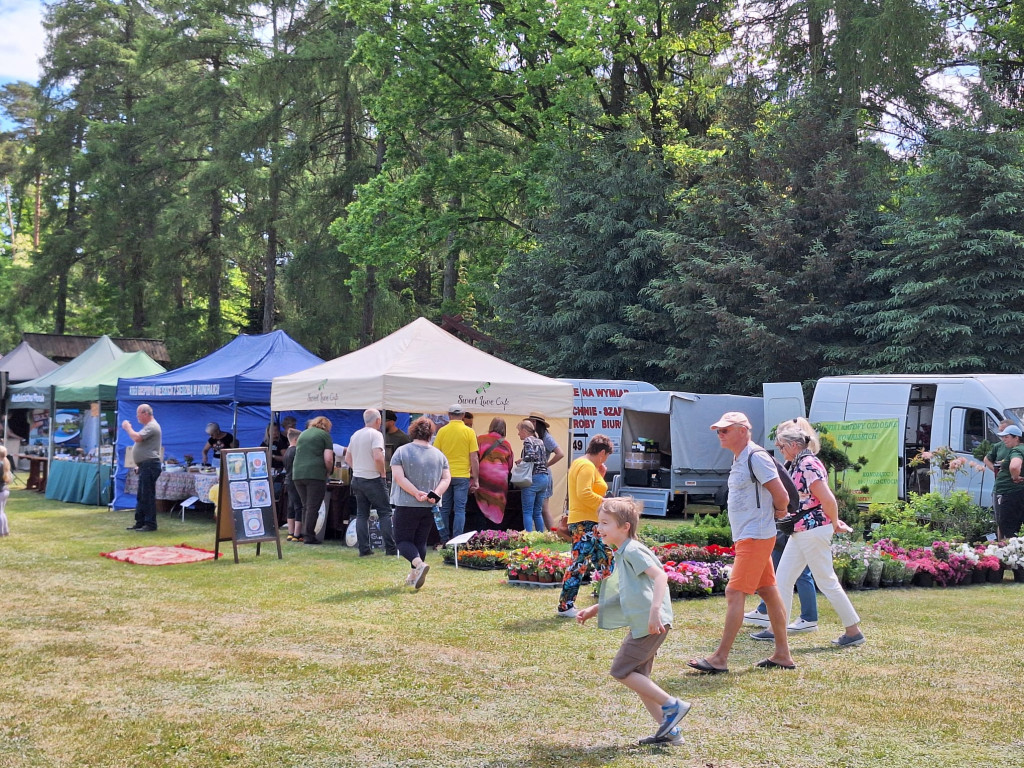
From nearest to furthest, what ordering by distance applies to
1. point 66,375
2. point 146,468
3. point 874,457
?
point 146,468 → point 874,457 → point 66,375

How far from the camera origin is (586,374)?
25.3 meters

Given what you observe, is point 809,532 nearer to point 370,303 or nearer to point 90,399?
point 90,399

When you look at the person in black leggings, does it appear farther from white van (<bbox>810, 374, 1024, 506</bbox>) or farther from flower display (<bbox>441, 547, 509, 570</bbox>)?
white van (<bbox>810, 374, 1024, 506</bbox>)

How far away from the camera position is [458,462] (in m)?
13.0

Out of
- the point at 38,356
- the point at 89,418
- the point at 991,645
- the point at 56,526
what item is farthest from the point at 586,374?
the point at 991,645

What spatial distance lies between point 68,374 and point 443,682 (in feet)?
59.9

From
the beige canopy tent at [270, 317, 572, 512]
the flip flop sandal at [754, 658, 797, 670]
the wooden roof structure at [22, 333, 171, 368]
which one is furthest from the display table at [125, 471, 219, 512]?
the wooden roof structure at [22, 333, 171, 368]

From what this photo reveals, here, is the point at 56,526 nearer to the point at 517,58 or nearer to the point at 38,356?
the point at 38,356

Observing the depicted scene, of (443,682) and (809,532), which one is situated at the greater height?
(809,532)

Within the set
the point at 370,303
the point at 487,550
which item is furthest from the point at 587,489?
the point at 370,303

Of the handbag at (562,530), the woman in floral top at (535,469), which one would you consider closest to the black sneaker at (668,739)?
the handbag at (562,530)

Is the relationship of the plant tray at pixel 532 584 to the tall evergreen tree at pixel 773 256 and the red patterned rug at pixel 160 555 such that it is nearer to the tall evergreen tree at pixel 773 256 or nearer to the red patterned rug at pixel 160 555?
the red patterned rug at pixel 160 555

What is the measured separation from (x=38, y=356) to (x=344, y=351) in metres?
8.52

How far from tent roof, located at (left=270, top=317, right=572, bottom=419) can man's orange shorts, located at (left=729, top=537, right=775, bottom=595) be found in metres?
7.38
